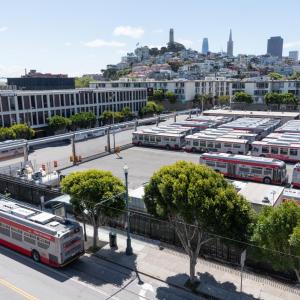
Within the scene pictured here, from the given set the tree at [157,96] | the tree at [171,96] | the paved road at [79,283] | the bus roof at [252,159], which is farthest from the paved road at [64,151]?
the tree at [171,96]

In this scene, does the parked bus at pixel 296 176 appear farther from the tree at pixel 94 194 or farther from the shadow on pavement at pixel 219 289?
the tree at pixel 94 194

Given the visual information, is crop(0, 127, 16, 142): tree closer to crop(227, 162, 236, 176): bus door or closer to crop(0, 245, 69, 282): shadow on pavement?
crop(0, 245, 69, 282): shadow on pavement

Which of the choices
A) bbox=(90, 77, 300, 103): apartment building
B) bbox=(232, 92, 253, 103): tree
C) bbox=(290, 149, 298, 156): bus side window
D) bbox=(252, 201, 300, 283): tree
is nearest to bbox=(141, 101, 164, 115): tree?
bbox=(90, 77, 300, 103): apartment building

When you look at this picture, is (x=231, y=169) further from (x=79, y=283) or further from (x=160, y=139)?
(x=79, y=283)

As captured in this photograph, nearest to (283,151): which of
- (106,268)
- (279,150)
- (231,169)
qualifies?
(279,150)

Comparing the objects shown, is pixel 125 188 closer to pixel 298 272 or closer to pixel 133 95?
pixel 298 272

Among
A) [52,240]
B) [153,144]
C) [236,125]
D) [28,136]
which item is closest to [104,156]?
[153,144]
